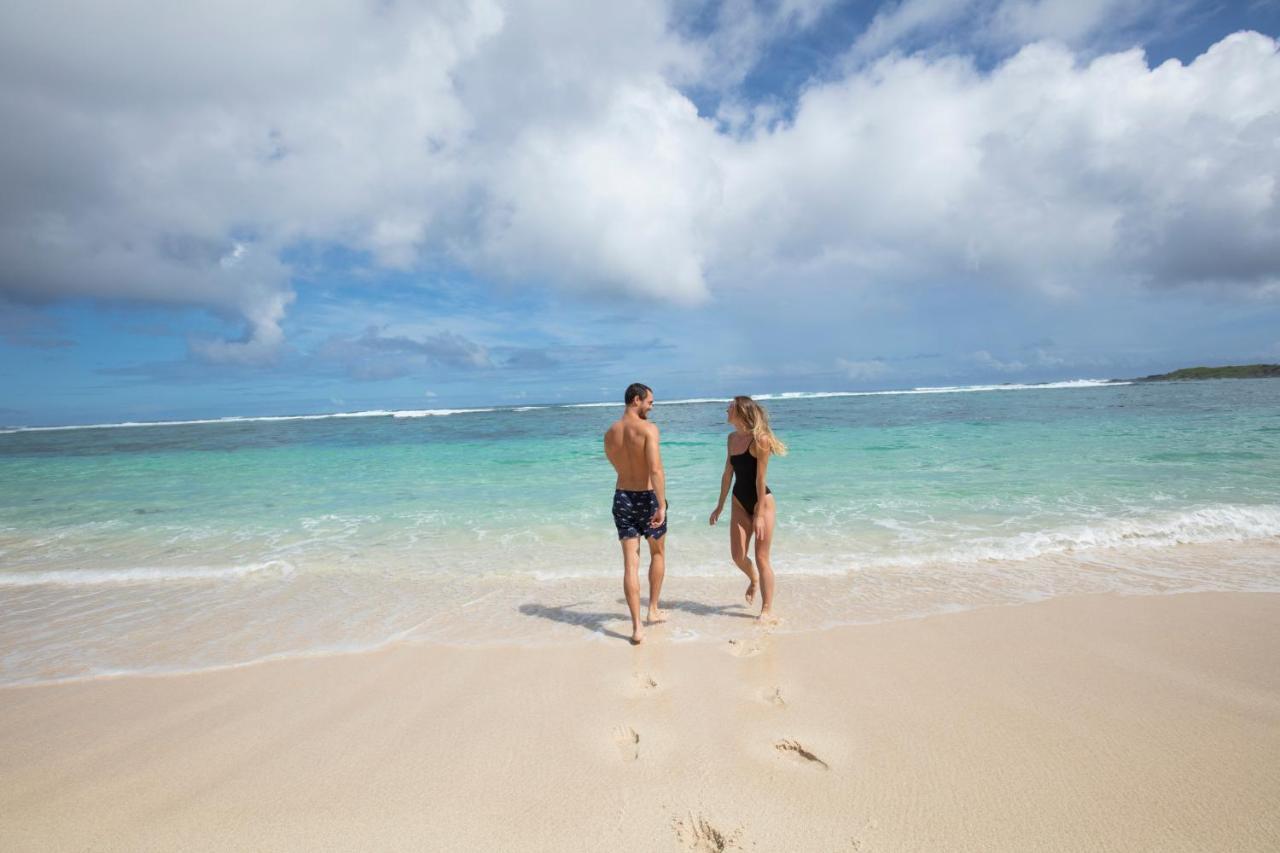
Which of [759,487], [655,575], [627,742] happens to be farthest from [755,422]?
[627,742]

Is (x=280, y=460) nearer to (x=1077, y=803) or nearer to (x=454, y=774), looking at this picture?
(x=454, y=774)

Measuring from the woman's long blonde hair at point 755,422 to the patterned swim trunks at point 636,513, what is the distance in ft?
3.65

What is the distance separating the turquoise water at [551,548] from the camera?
18.5 feet

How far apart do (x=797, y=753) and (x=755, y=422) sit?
2.87m

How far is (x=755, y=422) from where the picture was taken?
534 centimetres

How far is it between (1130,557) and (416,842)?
814 cm

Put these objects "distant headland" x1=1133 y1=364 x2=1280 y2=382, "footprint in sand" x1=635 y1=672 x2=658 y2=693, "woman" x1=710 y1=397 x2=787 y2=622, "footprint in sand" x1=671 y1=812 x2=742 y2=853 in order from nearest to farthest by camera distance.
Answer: "footprint in sand" x1=671 y1=812 x2=742 y2=853 < "footprint in sand" x1=635 y1=672 x2=658 y2=693 < "woman" x1=710 y1=397 x2=787 y2=622 < "distant headland" x1=1133 y1=364 x2=1280 y2=382

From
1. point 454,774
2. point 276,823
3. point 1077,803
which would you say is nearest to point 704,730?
point 454,774

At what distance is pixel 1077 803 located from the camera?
2691 mm

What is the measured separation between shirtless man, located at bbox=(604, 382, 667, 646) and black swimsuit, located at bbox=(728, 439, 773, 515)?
2.79ft

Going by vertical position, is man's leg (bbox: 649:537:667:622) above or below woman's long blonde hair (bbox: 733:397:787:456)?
below

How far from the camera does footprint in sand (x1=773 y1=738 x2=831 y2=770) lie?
309 cm

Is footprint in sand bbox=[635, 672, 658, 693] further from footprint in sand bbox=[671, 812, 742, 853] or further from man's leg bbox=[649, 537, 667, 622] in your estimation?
footprint in sand bbox=[671, 812, 742, 853]

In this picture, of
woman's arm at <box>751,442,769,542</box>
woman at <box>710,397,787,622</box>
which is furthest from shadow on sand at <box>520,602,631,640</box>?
woman's arm at <box>751,442,769,542</box>
